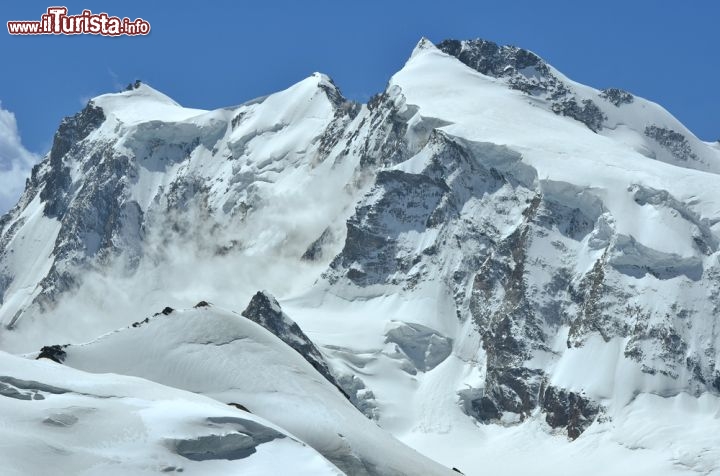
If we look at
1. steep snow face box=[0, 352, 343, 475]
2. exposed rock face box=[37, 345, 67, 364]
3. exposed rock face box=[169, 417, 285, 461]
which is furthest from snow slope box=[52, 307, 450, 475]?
steep snow face box=[0, 352, 343, 475]

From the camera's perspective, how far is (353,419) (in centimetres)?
8350

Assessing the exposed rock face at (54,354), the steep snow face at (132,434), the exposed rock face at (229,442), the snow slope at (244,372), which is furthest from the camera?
the exposed rock face at (54,354)

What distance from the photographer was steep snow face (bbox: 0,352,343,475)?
6700 cm

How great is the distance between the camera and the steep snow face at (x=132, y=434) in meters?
67.0

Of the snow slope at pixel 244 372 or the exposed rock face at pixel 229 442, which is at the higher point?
the snow slope at pixel 244 372

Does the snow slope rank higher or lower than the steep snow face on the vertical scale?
higher

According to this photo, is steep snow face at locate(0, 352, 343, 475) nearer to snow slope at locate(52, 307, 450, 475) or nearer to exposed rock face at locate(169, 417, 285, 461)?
exposed rock face at locate(169, 417, 285, 461)

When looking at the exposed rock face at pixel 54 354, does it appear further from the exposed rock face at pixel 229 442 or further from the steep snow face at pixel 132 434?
the exposed rock face at pixel 229 442

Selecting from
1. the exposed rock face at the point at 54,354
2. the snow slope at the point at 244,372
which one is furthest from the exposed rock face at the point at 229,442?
the exposed rock face at the point at 54,354

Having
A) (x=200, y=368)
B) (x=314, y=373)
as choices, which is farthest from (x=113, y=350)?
(x=314, y=373)

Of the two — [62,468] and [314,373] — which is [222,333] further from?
[62,468]

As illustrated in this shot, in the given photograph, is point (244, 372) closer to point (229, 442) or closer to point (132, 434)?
point (229, 442)

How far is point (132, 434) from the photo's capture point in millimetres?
68812

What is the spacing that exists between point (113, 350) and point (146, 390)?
41.5 ft
